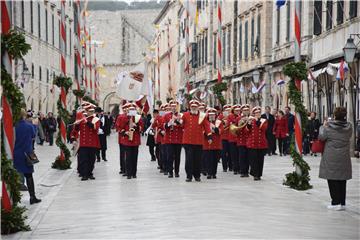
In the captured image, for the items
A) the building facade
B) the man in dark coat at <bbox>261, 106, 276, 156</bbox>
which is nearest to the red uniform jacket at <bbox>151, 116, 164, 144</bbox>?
the man in dark coat at <bbox>261, 106, 276, 156</bbox>

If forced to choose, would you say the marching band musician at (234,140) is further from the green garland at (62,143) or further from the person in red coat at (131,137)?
the green garland at (62,143)

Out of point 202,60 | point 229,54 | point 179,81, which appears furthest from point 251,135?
point 179,81

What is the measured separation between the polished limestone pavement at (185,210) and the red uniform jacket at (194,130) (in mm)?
938

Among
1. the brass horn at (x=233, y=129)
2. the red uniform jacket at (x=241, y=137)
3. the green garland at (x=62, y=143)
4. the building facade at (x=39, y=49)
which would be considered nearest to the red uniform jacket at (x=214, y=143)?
the brass horn at (x=233, y=129)

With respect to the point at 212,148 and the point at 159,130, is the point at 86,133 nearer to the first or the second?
the point at 159,130

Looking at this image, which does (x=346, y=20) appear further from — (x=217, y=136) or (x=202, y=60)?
(x=202, y=60)

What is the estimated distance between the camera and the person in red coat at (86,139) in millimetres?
18359

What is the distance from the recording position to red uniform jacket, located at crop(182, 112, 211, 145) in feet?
57.4

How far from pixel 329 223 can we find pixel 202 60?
4949 cm

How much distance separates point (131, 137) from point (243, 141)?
2753 mm

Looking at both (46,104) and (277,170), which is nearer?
(277,170)

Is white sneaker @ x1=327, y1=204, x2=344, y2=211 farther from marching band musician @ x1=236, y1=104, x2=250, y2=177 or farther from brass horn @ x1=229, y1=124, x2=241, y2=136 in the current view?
brass horn @ x1=229, y1=124, x2=241, y2=136

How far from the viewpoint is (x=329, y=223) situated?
440 inches

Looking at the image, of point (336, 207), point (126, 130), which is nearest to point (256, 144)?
point (126, 130)
